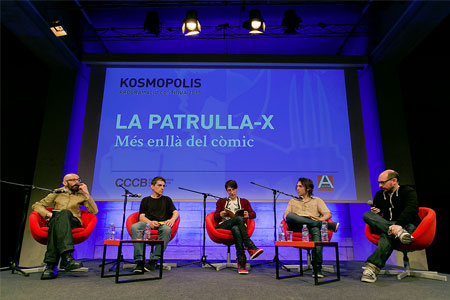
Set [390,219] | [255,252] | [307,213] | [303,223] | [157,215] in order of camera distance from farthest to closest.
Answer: [157,215] < [307,213] < [303,223] < [255,252] < [390,219]

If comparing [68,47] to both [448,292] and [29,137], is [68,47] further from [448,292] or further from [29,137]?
[448,292]

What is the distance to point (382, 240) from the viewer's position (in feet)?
9.35

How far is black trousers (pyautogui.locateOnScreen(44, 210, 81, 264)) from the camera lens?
2920mm

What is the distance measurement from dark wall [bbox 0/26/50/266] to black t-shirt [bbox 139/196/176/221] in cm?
173

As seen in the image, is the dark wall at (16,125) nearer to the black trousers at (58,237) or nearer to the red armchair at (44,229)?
the red armchair at (44,229)

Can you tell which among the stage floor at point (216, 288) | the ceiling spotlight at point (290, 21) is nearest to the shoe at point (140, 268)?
the stage floor at point (216, 288)

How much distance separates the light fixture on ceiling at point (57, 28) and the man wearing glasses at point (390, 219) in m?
4.49

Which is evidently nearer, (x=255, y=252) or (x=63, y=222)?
(x=63, y=222)

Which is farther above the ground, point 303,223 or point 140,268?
point 303,223

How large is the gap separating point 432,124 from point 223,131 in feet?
9.47

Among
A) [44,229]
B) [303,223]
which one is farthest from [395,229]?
[44,229]

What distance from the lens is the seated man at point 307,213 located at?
11.2 feet

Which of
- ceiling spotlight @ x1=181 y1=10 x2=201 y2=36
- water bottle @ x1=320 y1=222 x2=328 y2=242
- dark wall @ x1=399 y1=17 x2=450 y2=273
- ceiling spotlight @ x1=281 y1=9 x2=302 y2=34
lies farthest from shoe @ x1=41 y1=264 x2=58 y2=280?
ceiling spotlight @ x1=281 y1=9 x2=302 y2=34

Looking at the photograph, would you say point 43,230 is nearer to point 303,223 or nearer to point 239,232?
point 239,232
